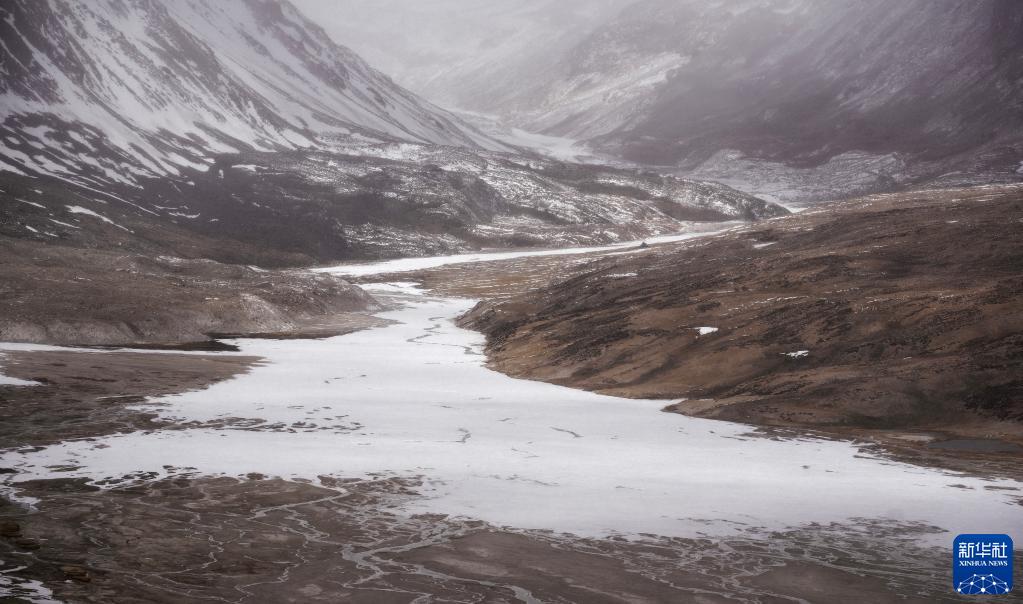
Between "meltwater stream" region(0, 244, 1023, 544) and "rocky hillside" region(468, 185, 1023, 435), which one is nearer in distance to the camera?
"meltwater stream" region(0, 244, 1023, 544)

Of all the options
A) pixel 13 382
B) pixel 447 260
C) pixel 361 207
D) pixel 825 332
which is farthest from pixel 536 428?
pixel 361 207

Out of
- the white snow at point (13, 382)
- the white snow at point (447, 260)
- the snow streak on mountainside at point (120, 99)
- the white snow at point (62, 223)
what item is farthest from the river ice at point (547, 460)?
the snow streak on mountainside at point (120, 99)

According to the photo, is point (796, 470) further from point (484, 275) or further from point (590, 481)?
point (484, 275)

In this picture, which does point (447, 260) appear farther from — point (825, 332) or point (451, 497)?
point (451, 497)

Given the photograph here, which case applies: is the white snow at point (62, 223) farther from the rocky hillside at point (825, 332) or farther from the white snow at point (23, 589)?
the white snow at point (23, 589)

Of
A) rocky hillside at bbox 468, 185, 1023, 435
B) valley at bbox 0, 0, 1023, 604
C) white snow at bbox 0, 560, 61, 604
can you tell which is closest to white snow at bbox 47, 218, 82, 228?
valley at bbox 0, 0, 1023, 604

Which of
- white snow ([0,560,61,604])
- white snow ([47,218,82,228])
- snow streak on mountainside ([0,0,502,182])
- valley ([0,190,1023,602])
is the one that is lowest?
white snow ([0,560,61,604])

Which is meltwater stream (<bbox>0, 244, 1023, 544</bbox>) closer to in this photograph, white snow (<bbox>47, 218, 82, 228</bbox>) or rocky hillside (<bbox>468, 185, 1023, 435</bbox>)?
rocky hillside (<bbox>468, 185, 1023, 435</bbox>)
